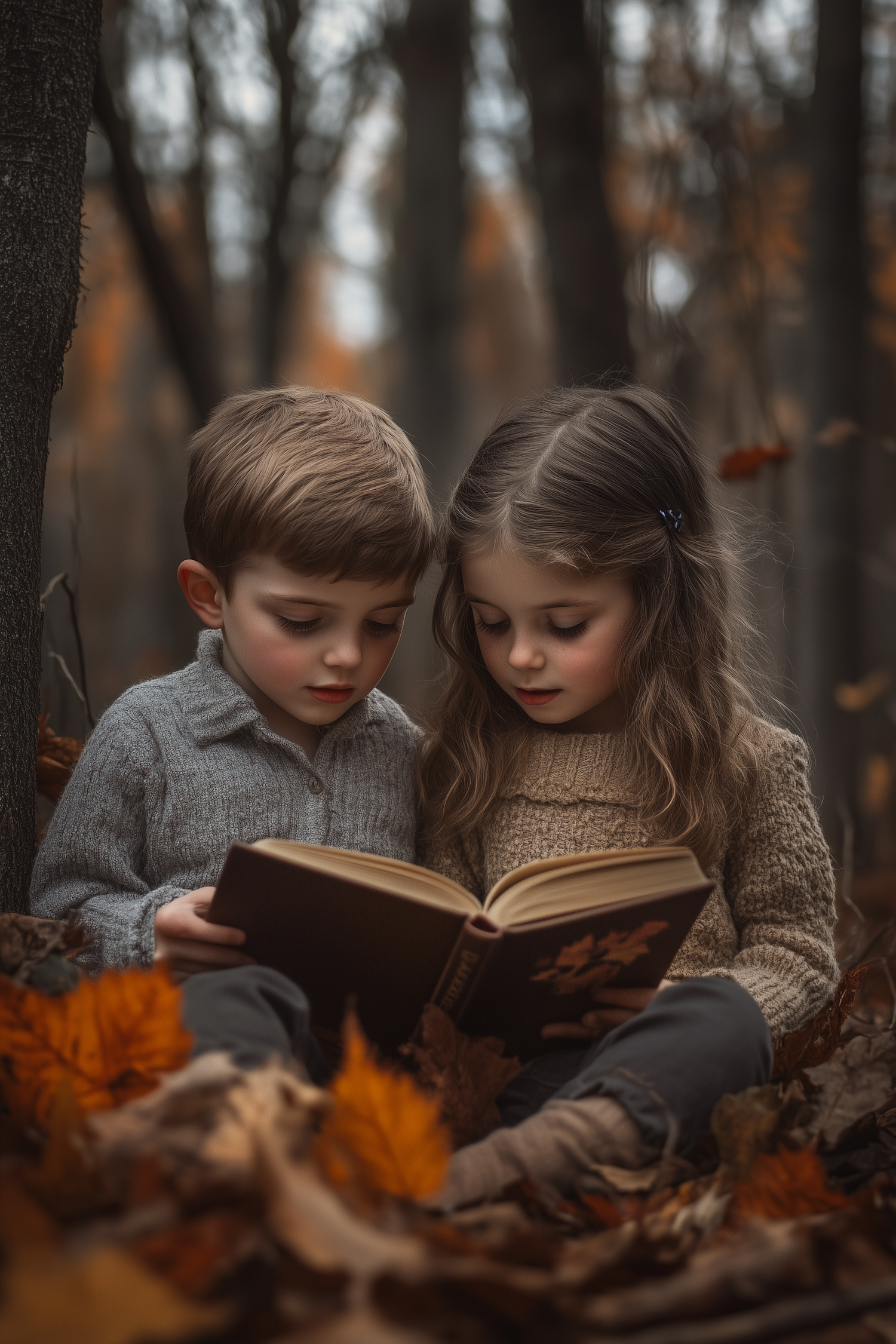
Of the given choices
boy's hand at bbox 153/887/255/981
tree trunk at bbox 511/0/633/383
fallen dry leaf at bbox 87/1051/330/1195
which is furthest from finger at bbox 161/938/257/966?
tree trunk at bbox 511/0/633/383

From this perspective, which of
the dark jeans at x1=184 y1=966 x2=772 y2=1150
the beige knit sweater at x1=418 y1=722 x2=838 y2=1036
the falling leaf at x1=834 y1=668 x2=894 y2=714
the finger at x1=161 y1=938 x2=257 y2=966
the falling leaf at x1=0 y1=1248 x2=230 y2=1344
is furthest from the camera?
the falling leaf at x1=834 y1=668 x2=894 y2=714

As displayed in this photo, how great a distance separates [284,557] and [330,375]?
17.9 meters

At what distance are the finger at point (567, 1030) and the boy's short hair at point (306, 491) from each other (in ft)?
2.60

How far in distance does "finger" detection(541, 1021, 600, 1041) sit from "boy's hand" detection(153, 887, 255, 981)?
465mm

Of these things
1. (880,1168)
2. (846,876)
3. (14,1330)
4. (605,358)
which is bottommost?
(846,876)

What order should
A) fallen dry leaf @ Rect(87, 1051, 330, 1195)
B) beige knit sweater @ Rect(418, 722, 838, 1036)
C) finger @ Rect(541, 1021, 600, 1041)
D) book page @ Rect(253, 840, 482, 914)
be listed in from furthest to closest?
beige knit sweater @ Rect(418, 722, 838, 1036), finger @ Rect(541, 1021, 600, 1041), book page @ Rect(253, 840, 482, 914), fallen dry leaf @ Rect(87, 1051, 330, 1195)

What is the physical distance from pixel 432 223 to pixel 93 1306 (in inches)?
262

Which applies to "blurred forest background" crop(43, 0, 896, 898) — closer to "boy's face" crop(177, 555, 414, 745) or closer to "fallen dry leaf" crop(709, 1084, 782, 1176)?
"boy's face" crop(177, 555, 414, 745)

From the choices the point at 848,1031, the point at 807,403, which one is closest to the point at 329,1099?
the point at 848,1031

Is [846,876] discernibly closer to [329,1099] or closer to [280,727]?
[280,727]

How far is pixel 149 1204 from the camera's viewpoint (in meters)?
0.82

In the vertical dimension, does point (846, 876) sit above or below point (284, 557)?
below

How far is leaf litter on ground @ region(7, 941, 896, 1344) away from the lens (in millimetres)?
727

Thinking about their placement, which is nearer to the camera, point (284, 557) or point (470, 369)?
point (284, 557)
